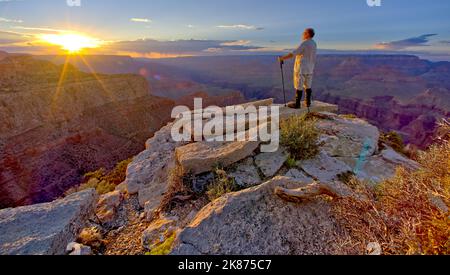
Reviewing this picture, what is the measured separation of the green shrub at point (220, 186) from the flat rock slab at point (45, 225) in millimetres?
1660

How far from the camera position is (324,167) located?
168 inches

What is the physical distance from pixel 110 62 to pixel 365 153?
125 m

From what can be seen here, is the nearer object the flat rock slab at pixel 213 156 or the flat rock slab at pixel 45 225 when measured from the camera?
the flat rock slab at pixel 45 225

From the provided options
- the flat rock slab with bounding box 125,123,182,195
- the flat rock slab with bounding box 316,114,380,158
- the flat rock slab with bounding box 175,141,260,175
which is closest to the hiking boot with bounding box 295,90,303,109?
the flat rock slab with bounding box 316,114,380,158

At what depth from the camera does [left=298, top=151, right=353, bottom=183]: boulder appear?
13.3ft

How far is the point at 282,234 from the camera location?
236cm

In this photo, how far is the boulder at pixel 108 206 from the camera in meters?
3.81

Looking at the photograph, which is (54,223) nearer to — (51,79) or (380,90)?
(51,79)

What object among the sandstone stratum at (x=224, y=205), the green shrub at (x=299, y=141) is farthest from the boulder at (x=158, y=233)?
the green shrub at (x=299, y=141)

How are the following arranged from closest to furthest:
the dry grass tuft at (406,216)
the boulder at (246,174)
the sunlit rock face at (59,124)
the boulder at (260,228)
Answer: the dry grass tuft at (406,216)
the boulder at (260,228)
the boulder at (246,174)
the sunlit rock face at (59,124)

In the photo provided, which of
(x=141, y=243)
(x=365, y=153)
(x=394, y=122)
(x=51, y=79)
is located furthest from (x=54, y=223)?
(x=394, y=122)

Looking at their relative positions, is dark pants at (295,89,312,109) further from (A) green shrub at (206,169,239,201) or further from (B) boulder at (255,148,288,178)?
(A) green shrub at (206,169,239,201)

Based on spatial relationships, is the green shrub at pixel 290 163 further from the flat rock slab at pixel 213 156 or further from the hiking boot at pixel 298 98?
the hiking boot at pixel 298 98

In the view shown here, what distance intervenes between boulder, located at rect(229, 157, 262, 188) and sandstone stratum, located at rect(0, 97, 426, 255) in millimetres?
15
